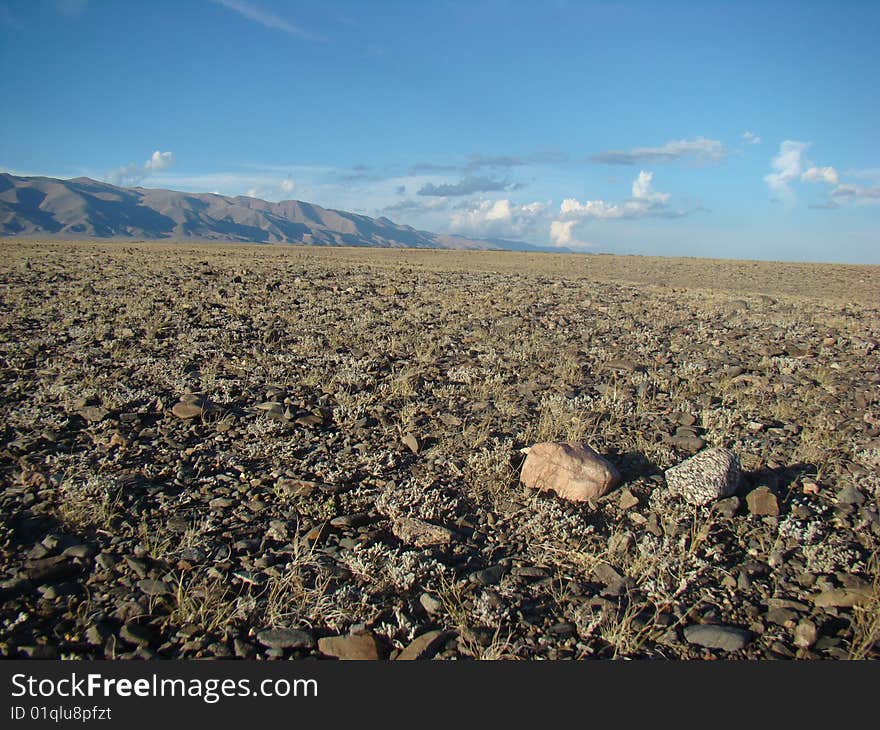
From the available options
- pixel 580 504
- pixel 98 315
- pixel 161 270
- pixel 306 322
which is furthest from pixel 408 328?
pixel 161 270

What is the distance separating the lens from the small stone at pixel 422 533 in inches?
149

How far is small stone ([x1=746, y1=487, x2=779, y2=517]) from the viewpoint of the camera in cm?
412

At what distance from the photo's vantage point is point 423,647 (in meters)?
2.82

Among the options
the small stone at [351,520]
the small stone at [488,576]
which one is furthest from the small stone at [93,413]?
the small stone at [488,576]

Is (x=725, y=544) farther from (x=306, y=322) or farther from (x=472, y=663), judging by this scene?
(x=306, y=322)

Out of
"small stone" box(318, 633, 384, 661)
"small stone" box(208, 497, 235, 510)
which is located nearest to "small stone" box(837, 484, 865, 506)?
"small stone" box(318, 633, 384, 661)

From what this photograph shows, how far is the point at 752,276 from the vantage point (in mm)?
35000

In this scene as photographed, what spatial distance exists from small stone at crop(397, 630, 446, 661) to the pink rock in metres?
1.82

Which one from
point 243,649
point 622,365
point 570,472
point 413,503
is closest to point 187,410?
point 413,503

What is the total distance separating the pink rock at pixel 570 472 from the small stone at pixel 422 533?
102 centimetres

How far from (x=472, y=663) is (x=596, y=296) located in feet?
50.2

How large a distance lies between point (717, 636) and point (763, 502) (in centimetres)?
165

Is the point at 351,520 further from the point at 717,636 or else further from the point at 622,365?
the point at 622,365

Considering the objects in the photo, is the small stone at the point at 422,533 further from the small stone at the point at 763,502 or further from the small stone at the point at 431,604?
the small stone at the point at 763,502
